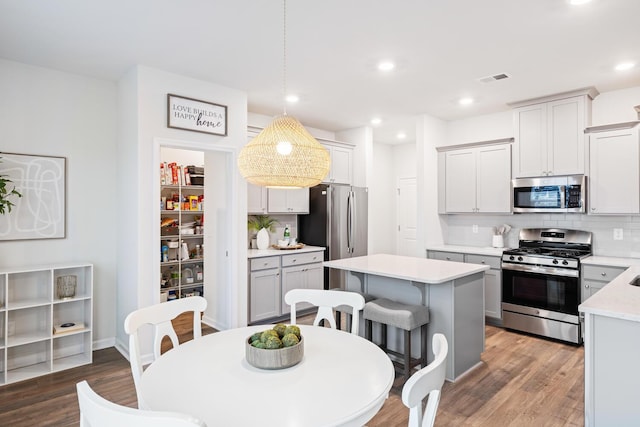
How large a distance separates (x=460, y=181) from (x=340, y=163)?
1743 millimetres

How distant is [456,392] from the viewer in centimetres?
284

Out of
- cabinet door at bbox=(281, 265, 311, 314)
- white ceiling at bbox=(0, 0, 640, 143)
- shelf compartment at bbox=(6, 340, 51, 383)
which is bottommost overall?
shelf compartment at bbox=(6, 340, 51, 383)

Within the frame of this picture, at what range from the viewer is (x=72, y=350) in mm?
3553

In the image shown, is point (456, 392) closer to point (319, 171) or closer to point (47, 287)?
point (319, 171)

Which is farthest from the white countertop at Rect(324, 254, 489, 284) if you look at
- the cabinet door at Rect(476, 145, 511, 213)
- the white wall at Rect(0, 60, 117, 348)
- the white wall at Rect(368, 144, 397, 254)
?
the white wall at Rect(368, 144, 397, 254)

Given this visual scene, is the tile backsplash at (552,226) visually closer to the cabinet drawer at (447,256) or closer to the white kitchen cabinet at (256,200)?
the cabinet drawer at (447,256)

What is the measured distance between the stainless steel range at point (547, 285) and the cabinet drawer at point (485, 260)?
4.0 inches

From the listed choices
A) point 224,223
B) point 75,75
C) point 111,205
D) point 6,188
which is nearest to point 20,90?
point 75,75

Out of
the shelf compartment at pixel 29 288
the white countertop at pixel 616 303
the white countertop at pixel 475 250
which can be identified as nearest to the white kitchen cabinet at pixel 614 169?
the white countertop at pixel 475 250

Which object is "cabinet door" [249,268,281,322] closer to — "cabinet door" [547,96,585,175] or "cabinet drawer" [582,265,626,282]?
"cabinet drawer" [582,265,626,282]

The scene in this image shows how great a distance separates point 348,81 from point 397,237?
4174mm

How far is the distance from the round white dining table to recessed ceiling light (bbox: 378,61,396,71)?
2.53m

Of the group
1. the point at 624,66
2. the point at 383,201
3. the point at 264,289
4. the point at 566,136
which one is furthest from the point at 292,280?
the point at 624,66

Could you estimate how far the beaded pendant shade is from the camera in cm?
196
